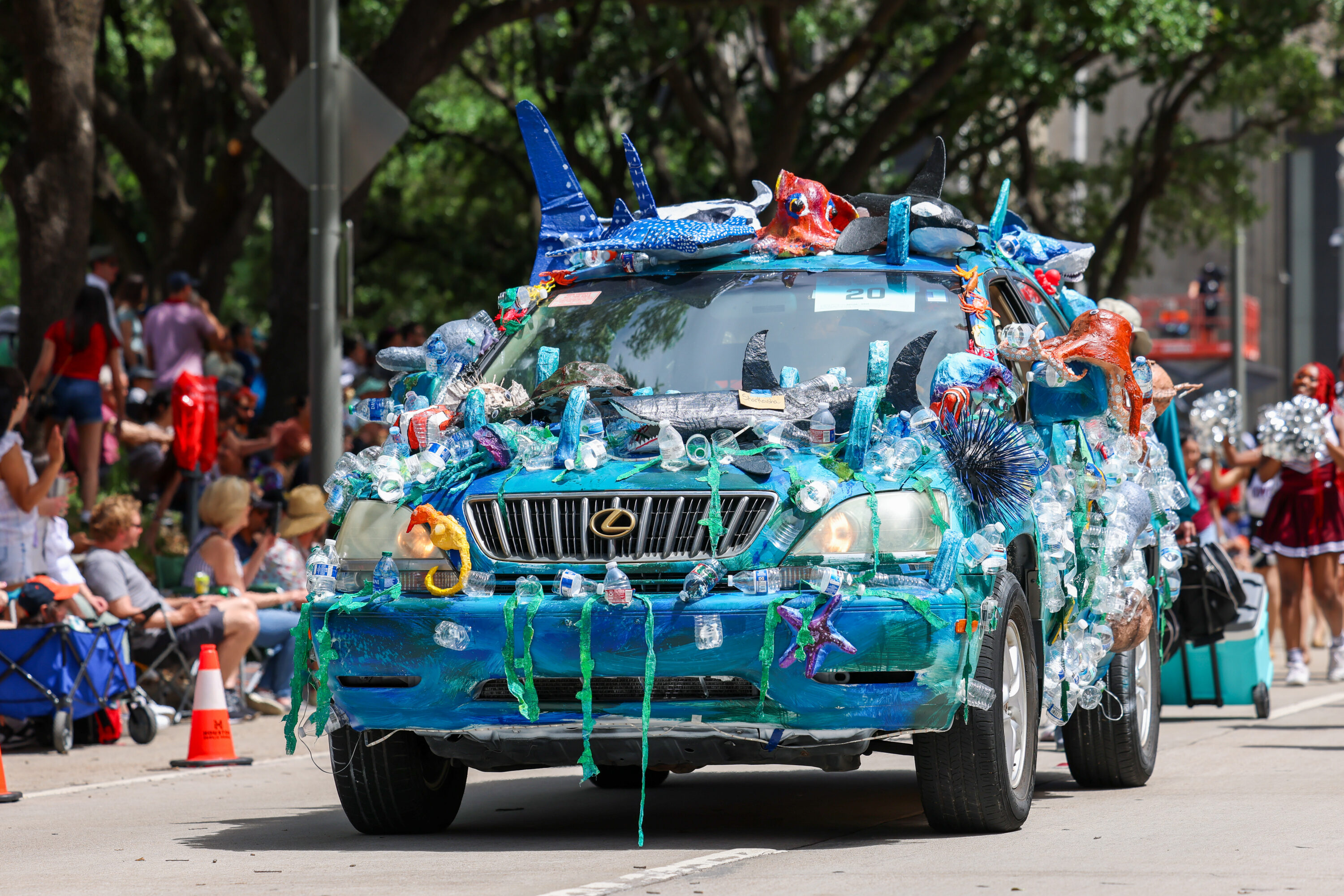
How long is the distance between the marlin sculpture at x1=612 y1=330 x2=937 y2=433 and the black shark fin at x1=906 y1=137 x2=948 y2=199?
1195 mm

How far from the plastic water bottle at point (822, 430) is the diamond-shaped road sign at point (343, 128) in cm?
688

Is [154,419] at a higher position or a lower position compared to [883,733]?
higher

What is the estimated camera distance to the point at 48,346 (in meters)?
15.1

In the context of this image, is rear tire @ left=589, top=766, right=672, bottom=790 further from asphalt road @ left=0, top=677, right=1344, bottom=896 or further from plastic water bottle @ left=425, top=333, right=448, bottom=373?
plastic water bottle @ left=425, top=333, right=448, bottom=373

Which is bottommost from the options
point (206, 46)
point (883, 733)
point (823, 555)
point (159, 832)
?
point (159, 832)

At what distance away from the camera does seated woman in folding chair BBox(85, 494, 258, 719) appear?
11.3 metres

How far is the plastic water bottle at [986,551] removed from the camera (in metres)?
6.18

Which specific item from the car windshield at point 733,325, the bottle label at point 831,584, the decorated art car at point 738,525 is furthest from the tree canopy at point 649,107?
the bottle label at point 831,584

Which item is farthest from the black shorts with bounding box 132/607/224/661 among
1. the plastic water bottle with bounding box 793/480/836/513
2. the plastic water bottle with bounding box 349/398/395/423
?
the plastic water bottle with bounding box 793/480/836/513

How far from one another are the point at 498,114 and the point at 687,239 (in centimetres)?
2452

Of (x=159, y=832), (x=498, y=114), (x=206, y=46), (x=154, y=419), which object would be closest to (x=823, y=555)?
(x=159, y=832)

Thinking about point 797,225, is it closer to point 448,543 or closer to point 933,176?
point 933,176

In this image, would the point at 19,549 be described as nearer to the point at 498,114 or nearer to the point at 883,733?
the point at 883,733

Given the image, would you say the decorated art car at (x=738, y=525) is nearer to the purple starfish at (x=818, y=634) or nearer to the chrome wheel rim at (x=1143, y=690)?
the purple starfish at (x=818, y=634)
